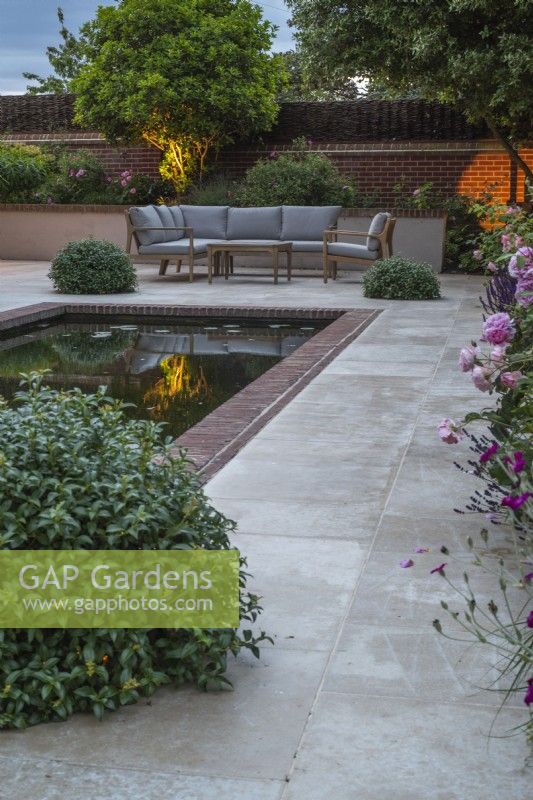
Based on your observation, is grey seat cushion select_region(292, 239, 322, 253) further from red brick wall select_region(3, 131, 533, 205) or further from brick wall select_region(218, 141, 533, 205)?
brick wall select_region(218, 141, 533, 205)

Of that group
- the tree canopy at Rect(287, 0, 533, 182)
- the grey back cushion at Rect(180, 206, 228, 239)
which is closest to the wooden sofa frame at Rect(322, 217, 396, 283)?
the grey back cushion at Rect(180, 206, 228, 239)

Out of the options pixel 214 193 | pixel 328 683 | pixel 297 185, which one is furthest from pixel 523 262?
pixel 214 193

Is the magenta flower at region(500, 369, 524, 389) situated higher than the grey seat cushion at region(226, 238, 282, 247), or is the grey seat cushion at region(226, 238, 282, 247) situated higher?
the magenta flower at region(500, 369, 524, 389)

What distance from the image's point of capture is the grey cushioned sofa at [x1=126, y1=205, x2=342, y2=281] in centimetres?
1295

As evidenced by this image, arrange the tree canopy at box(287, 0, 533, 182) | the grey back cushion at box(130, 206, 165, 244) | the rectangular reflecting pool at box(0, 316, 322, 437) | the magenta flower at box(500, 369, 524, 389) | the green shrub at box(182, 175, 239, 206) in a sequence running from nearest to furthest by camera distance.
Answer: the magenta flower at box(500, 369, 524, 389) < the rectangular reflecting pool at box(0, 316, 322, 437) < the tree canopy at box(287, 0, 533, 182) < the grey back cushion at box(130, 206, 165, 244) < the green shrub at box(182, 175, 239, 206)

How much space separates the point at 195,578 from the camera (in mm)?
2635

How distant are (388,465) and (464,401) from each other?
1439 mm

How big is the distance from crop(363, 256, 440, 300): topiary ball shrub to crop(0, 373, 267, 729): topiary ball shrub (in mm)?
8467

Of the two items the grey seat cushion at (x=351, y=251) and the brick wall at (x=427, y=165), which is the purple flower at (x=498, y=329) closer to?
the grey seat cushion at (x=351, y=251)

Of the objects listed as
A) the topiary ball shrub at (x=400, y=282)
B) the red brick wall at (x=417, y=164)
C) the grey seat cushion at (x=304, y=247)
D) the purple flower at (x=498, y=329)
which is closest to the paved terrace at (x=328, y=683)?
the purple flower at (x=498, y=329)

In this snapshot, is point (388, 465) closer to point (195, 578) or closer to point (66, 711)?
point (195, 578)

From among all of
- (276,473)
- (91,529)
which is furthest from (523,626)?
(276,473)

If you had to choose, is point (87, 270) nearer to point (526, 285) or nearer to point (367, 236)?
point (367, 236)

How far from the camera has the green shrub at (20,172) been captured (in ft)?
51.4
